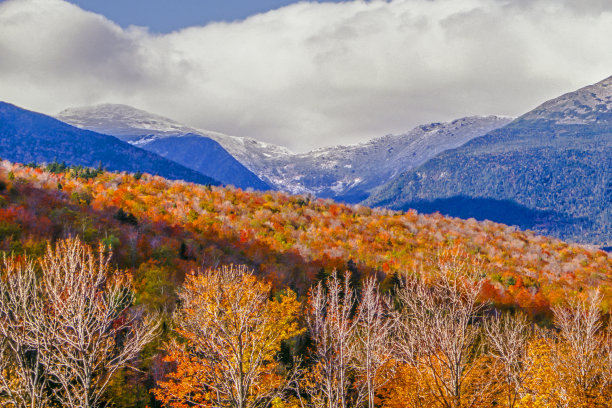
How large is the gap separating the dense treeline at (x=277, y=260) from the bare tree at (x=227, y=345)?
0.49 meters

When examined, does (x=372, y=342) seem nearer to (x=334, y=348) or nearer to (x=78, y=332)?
(x=334, y=348)

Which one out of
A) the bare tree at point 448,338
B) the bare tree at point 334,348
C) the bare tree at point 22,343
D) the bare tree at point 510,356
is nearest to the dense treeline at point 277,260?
the bare tree at point 334,348

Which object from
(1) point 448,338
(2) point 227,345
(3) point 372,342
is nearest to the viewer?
(2) point 227,345

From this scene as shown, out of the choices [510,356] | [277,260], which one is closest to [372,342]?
[510,356]

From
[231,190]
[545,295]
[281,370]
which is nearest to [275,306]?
[281,370]

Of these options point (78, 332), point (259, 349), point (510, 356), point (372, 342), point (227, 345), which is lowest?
point (259, 349)

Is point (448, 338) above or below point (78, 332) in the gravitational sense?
above

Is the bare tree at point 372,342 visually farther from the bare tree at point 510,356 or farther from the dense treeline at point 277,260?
the bare tree at point 510,356

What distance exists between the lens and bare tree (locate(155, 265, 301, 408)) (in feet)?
55.1

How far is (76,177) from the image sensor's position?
119625 mm

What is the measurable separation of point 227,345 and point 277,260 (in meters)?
76.4

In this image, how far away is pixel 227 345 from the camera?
17.7 meters

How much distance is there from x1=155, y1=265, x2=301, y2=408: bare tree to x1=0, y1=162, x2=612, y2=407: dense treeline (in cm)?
49

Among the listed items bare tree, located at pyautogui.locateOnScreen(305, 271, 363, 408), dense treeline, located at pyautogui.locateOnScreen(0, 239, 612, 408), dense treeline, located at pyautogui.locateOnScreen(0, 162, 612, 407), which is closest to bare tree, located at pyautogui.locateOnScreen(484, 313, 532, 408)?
dense treeline, located at pyautogui.locateOnScreen(0, 239, 612, 408)
